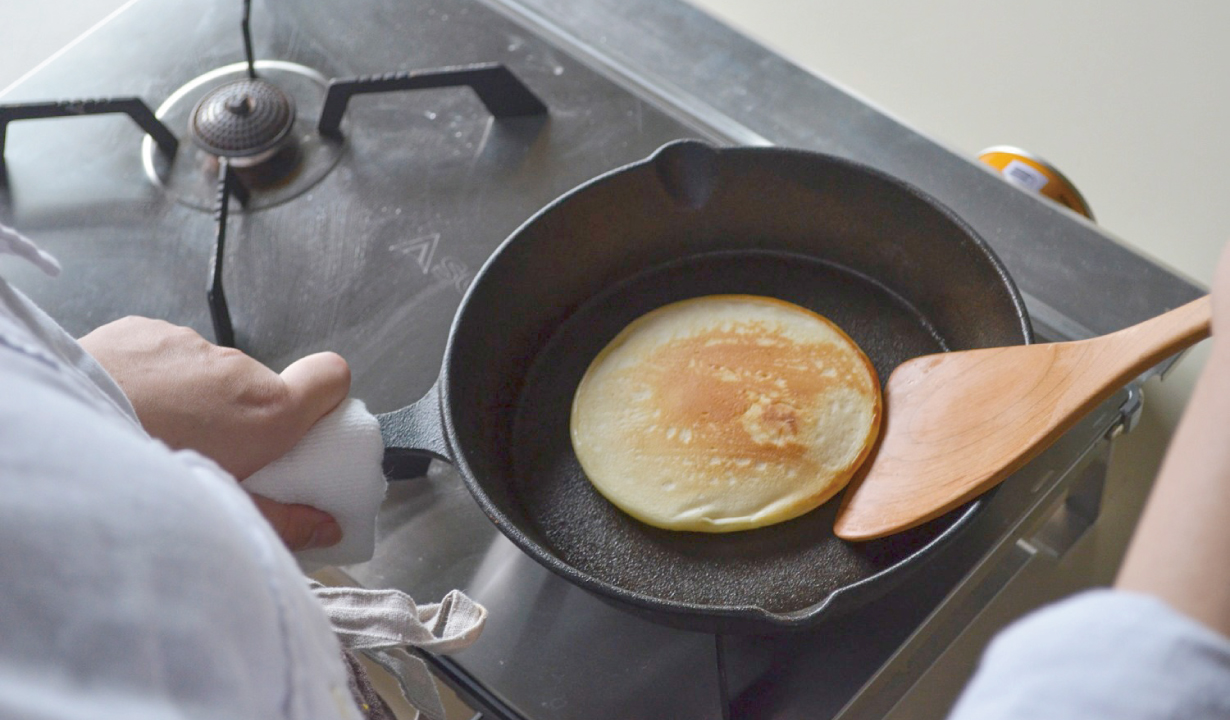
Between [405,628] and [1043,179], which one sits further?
[1043,179]

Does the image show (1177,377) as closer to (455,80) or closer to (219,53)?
(455,80)

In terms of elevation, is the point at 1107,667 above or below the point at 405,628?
above

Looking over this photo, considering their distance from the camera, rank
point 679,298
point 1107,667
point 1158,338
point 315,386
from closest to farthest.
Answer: point 1107,667
point 1158,338
point 315,386
point 679,298

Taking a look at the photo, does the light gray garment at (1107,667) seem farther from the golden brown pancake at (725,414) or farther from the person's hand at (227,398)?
the person's hand at (227,398)

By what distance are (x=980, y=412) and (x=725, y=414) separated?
177mm

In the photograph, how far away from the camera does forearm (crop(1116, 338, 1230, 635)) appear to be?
0.31 metres

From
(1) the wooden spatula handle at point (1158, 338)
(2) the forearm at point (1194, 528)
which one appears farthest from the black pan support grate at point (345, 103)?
(2) the forearm at point (1194, 528)

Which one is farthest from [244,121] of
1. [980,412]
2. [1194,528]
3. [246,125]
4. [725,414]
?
[1194,528]

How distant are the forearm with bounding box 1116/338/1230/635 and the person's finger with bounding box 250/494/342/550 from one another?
0.50 meters

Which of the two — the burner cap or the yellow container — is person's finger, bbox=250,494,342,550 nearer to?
the burner cap

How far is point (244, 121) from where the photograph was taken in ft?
2.96

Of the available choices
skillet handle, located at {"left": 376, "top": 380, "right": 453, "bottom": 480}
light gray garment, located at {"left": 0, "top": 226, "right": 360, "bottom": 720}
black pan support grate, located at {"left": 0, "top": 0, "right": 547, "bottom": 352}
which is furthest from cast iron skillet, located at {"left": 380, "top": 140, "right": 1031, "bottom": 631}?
light gray garment, located at {"left": 0, "top": 226, "right": 360, "bottom": 720}

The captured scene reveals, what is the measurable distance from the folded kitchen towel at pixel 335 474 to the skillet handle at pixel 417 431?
0.01 meters

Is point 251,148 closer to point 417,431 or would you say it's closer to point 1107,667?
point 417,431
